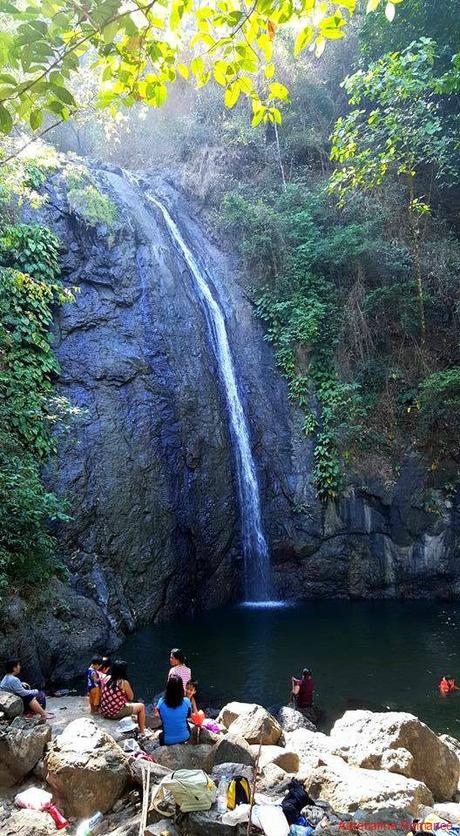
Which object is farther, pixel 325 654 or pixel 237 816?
pixel 325 654

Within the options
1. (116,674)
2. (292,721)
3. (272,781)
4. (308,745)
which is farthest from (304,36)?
(292,721)

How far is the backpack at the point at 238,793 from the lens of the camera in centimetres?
367

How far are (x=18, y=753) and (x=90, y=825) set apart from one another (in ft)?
3.43

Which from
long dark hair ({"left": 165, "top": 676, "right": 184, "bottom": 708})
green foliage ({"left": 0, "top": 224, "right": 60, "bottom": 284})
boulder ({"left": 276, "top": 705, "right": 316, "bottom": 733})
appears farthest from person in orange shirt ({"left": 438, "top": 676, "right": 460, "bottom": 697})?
green foliage ({"left": 0, "top": 224, "right": 60, "bottom": 284})

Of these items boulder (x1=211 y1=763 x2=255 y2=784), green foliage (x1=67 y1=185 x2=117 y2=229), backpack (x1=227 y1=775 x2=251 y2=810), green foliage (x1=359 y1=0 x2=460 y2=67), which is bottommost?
boulder (x1=211 y1=763 x2=255 y2=784)

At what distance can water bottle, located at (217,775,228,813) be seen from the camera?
361 cm

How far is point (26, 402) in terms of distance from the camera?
31.5 ft

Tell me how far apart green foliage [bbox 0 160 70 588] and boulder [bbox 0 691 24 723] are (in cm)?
208

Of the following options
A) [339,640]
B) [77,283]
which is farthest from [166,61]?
[77,283]

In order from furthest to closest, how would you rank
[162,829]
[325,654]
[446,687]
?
[325,654]
[446,687]
[162,829]

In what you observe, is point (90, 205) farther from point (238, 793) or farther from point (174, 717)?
point (238, 793)

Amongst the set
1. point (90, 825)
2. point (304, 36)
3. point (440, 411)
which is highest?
point (440, 411)

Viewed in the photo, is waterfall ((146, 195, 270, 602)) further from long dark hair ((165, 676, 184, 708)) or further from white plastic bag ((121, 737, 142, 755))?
white plastic bag ((121, 737, 142, 755))

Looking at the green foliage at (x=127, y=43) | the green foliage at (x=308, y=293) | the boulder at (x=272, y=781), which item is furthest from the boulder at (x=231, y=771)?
the green foliage at (x=308, y=293)
